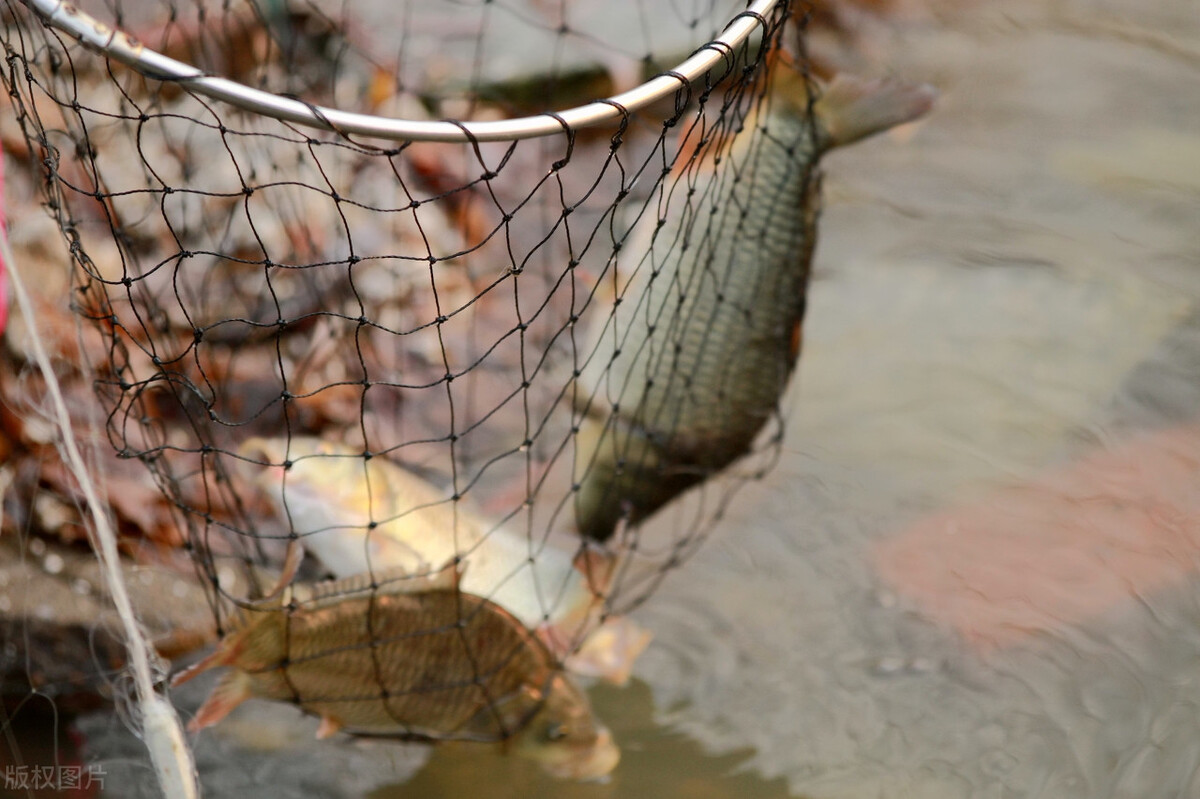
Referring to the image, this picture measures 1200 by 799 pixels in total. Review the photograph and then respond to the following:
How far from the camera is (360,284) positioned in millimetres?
3439

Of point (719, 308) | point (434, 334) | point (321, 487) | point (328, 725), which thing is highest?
point (434, 334)

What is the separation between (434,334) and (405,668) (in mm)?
1466

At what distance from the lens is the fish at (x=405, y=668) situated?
2023 millimetres

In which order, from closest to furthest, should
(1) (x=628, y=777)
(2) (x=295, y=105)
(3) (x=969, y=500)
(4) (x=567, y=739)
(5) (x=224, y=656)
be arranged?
(2) (x=295, y=105), (5) (x=224, y=656), (4) (x=567, y=739), (1) (x=628, y=777), (3) (x=969, y=500)

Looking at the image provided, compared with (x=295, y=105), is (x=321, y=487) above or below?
below

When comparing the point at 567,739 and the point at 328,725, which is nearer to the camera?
Answer: the point at 328,725

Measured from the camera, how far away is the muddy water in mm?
2521

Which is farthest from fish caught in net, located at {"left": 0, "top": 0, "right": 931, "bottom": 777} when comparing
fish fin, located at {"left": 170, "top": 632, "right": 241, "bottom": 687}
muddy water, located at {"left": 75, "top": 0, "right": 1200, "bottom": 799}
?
muddy water, located at {"left": 75, "top": 0, "right": 1200, "bottom": 799}

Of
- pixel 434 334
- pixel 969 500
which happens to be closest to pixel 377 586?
pixel 434 334

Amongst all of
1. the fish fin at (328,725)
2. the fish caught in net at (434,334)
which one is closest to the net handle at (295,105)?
the fish caught in net at (434,334)

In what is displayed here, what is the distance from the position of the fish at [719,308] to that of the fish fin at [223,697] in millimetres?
866

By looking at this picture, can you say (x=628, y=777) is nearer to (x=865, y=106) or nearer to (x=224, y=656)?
(x=224, y=656)

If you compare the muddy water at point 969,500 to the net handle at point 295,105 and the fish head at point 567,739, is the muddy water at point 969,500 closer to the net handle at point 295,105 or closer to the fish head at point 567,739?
the fish head at point 567,739

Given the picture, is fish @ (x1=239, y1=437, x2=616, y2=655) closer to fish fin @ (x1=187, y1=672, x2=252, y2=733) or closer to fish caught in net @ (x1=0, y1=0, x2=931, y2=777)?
fish caught in net @ (x1=0, y1=0, x2=931, y2=777)
